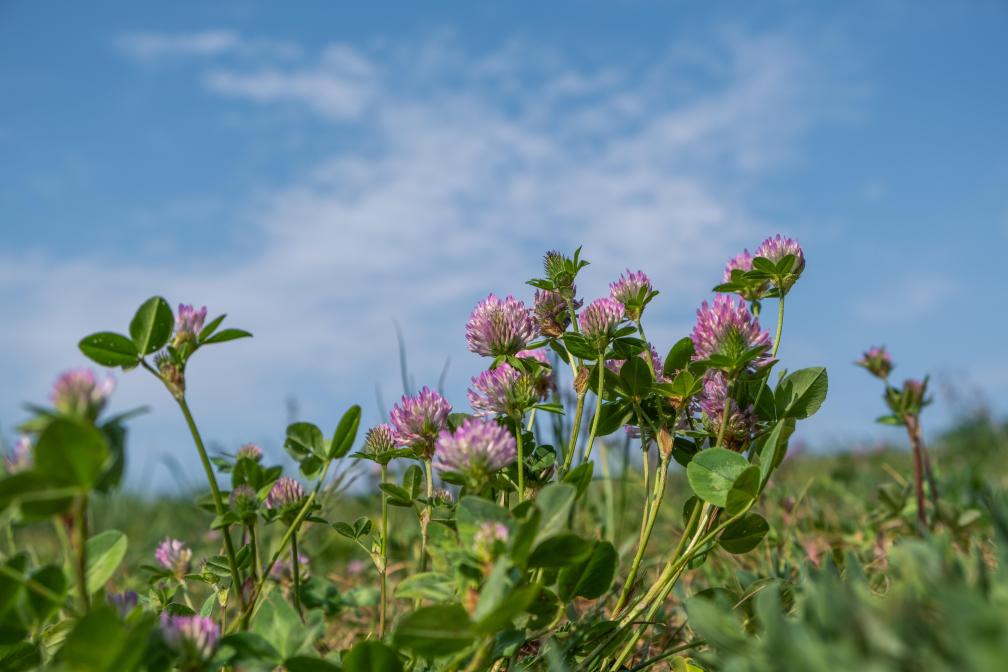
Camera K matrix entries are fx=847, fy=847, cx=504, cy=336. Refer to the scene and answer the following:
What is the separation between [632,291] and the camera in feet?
5.85

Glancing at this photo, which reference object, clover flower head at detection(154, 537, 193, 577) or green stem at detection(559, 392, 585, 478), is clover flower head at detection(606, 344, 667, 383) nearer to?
green stem at detection(559, 392, 585, 478)

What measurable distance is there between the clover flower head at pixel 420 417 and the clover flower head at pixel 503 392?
70 mm

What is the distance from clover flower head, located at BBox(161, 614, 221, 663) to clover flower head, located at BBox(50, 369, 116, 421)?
13.3 inches

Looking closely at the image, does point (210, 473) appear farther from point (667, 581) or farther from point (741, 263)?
point (741, 263)

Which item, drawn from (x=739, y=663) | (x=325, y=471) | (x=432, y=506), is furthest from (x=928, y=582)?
(x=325, y=471)

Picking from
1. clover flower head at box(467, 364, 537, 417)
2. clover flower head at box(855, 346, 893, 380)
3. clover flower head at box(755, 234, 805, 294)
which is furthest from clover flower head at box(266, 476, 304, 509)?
clover flower head at box(855, 346, 893, 380)

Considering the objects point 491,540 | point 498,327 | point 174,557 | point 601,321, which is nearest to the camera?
point 491,540

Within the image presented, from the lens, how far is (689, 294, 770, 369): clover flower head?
1.65 metres

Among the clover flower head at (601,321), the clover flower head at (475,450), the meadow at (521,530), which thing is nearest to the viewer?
the meadow at (521,530)

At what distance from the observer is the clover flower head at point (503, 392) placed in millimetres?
1666

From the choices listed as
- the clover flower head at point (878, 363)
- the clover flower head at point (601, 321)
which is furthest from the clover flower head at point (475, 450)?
the clover flower head at point (878, 363)

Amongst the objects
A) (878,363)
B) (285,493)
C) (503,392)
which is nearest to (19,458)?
(285,493)

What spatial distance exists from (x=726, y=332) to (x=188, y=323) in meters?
1.01

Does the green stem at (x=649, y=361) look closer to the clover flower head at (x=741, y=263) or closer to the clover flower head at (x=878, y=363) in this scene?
the clover flower head at (x=741, y=263)
